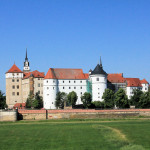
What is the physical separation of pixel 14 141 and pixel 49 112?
35.5 m

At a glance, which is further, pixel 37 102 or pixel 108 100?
pixel 37 102

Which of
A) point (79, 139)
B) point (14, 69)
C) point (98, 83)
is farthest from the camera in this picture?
point (14, 69)

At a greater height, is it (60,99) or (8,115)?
(60,99)

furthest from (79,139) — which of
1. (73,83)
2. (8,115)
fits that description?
(73,83)

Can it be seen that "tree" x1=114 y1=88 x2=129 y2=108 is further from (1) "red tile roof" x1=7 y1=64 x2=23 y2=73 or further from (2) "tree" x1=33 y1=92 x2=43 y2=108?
(1) "red tile roof" x1=7 y1=64 x2=23 y2=73

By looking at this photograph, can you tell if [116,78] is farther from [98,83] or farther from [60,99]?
[60,99]

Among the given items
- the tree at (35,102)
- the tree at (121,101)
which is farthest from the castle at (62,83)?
the tree at (121,101)

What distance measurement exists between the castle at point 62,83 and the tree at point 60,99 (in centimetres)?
188

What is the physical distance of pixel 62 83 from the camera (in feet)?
384

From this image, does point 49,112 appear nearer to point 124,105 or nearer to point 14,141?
point 124,105

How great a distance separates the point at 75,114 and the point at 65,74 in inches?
1670

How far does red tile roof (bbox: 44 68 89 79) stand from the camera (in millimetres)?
115875

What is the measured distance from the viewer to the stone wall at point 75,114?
76500 millimetres

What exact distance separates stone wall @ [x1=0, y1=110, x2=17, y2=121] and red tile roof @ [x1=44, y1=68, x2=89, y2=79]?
4191 centimetres
